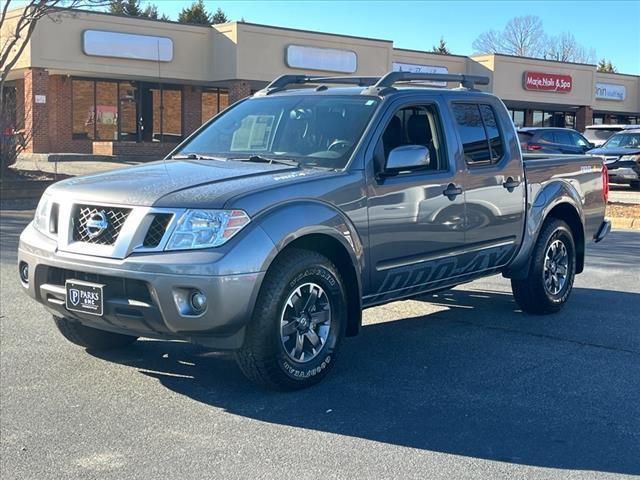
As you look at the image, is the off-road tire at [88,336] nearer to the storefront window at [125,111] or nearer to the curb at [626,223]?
the curb at [626,223]

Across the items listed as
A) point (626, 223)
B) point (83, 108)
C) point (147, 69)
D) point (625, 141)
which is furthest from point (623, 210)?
point (83, 108)

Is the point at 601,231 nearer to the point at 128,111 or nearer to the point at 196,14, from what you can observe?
the point at 128,111

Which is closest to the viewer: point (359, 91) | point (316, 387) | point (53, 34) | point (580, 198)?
point (316, 387)

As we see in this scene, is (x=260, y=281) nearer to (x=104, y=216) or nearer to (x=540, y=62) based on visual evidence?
(x=104, y=216)

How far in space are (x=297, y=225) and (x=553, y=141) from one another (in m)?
21.0

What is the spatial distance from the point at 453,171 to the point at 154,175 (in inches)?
91.3

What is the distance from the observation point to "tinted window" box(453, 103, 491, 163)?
667cm

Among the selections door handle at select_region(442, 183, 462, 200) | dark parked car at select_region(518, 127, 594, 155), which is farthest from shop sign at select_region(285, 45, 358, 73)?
door handle at select_region(442, 183, 462, 200)

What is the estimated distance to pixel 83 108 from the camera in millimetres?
32719

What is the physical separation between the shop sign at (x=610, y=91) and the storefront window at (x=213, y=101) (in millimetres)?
22861

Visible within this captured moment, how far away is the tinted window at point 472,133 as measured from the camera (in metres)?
6.67

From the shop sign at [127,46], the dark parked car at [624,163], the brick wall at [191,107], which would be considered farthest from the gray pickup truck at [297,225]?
the brick wall at [191,107]

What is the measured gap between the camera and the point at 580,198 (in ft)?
26.1

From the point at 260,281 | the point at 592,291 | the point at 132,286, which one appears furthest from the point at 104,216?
the point at 592,291
